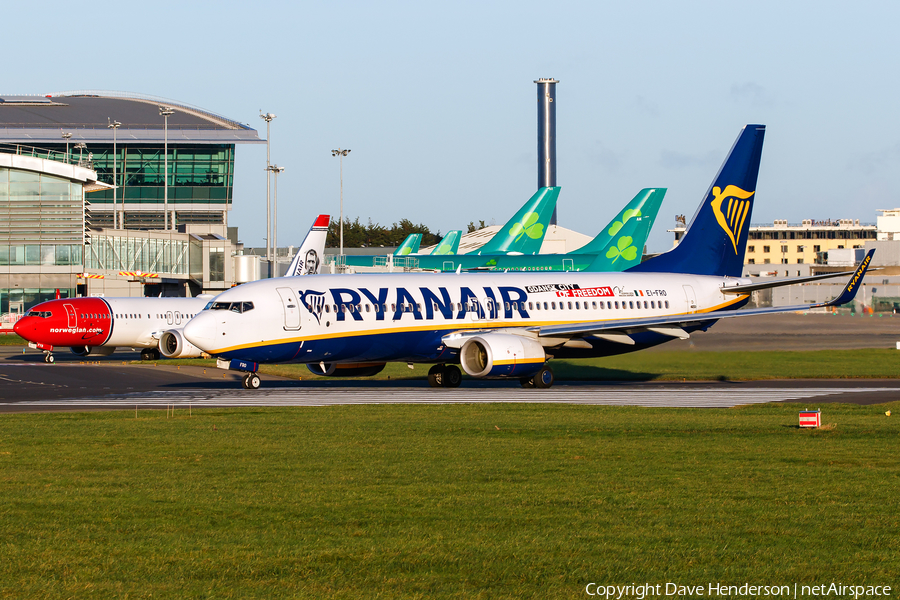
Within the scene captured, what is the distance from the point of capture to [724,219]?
145 feet

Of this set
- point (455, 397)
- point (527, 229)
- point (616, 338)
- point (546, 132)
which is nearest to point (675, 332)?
point (616, 338)

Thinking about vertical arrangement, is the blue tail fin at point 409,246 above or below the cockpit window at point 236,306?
above

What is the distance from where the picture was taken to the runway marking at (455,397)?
29.9 m

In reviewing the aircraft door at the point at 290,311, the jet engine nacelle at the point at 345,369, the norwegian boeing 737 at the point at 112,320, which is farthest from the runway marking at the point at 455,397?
the norwegian boeing 737 at the point at 112,320

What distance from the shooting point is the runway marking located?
29.9 meters

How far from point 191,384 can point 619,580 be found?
32641 millimetres

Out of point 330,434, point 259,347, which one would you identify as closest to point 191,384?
point 259,347

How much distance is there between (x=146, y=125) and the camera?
146 metres

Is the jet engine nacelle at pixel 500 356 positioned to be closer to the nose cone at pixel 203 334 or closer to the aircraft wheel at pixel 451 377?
the aircraft wheel at pixel 451 377

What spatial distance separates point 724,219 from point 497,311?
483 inches

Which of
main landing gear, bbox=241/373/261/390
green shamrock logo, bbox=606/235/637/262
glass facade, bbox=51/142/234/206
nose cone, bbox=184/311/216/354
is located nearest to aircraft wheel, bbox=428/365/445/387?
main landing gear, bbox=241/373/261/390

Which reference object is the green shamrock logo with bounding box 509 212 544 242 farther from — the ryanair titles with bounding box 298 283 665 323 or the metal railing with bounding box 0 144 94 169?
the ryanair titles with bounding box 298 283 665 323

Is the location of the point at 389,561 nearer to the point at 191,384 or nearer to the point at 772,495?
the point at 772,495

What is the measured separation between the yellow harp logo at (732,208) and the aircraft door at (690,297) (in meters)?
3.44
